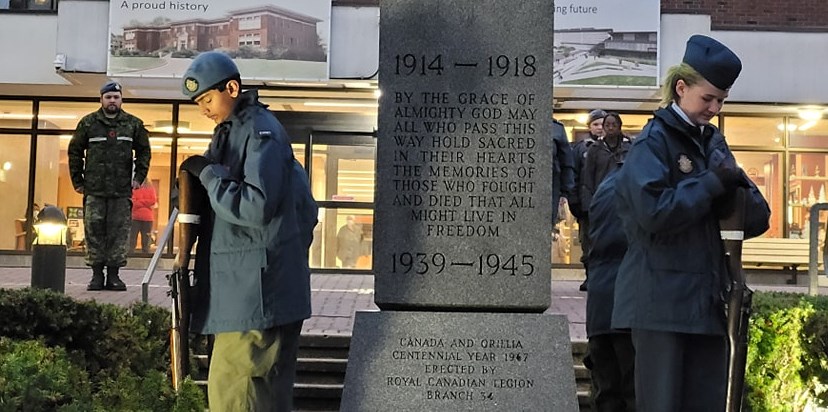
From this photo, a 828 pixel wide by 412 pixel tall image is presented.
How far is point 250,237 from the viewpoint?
12.6 feet

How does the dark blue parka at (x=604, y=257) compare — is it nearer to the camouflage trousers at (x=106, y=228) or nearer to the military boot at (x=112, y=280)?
the camouflage trousers at (x=106, y=228)

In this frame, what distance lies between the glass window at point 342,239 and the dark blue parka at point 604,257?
34.5ft

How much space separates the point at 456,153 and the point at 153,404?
1900 mm

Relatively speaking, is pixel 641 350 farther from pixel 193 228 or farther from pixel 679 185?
pixel 193 228

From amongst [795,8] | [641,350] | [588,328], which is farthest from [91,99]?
[641,350]

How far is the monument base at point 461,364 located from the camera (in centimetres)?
394

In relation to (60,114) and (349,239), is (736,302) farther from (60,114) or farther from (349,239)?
(60,114)

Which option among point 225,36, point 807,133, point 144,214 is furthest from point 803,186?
point 144,214

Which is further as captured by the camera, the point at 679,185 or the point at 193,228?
the point at 193,228

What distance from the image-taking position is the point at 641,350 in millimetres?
3654

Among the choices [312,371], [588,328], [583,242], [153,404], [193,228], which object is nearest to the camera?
[193,228]

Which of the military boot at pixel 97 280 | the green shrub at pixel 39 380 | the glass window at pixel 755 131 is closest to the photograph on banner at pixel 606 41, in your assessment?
the glass window at pixel 755 131

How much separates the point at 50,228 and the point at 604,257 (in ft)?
15.8

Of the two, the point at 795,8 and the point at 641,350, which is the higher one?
the point at 795,8
